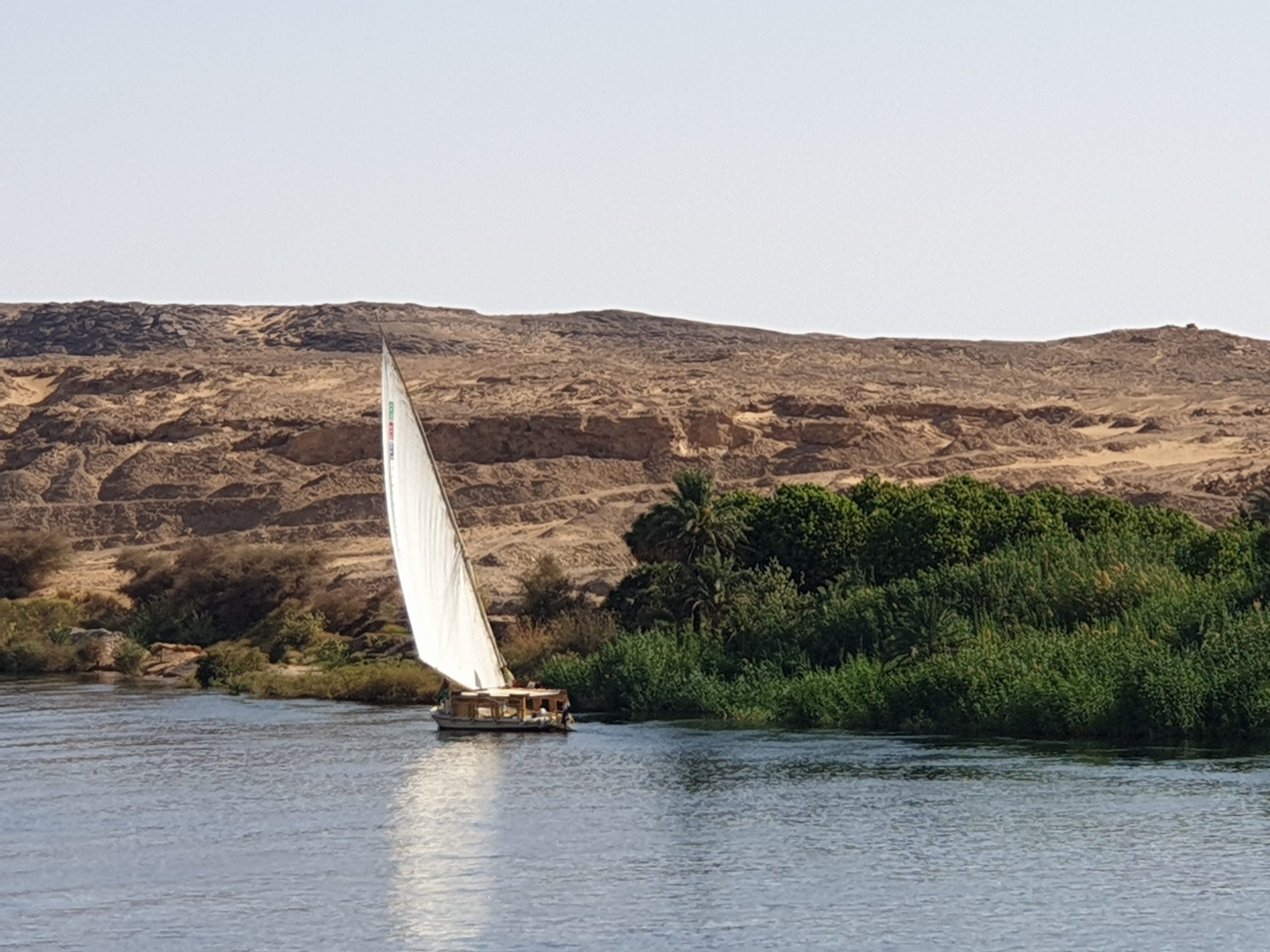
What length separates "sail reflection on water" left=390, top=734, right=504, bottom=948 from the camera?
20.9 m

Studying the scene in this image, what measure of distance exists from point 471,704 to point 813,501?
32.2 ft

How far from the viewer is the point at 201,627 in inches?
2116

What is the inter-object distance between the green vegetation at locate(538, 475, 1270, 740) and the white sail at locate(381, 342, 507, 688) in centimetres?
312

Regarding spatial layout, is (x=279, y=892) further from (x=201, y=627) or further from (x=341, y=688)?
(x=201, y=627)

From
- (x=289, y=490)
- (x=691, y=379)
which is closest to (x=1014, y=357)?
(x=691, y=379)

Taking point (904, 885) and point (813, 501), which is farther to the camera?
point (813, 501)

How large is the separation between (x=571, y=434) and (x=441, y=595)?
29971mm

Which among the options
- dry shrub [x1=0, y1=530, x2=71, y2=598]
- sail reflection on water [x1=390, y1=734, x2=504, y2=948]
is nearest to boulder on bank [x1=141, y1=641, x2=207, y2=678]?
dry shrub [x1=0, y1=530, x2=71, y2=598]

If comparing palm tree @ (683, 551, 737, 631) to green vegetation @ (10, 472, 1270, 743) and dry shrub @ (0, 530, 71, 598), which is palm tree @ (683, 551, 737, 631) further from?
dry shrub @ (0, 530, 71, 598)

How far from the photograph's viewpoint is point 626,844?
2506 centimetres

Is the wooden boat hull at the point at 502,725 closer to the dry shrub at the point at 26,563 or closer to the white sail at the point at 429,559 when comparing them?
the white sail at the point at 429,559

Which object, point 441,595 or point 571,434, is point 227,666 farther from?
point 571,434

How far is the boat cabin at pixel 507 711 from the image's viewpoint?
117ft

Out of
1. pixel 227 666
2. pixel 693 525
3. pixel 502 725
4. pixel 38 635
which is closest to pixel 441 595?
pixel 502 725
